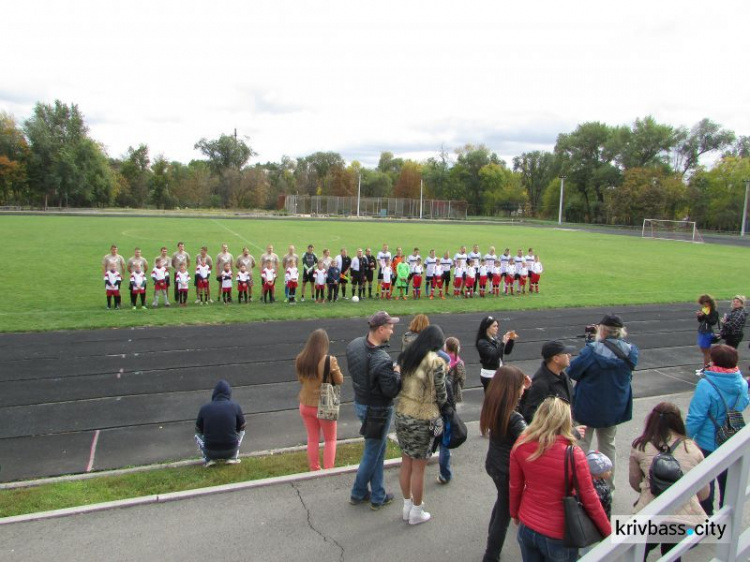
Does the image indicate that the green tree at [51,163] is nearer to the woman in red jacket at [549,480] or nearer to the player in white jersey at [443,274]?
the player in white jersey at [443,274]

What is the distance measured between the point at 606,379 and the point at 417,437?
7.79 ft

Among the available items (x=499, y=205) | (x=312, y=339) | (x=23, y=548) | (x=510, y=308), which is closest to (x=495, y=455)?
(x=312, y=339)

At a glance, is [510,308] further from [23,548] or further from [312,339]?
[23,548]

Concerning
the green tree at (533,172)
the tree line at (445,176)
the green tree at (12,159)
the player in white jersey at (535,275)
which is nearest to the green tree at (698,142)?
the tree line at (445,176)

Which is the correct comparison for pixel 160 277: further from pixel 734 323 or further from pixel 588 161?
pixel 588 161

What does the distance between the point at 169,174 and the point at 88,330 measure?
91.0 meters

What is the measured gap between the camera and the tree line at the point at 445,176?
70938mm

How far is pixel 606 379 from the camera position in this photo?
595 cm

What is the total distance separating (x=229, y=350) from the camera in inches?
479

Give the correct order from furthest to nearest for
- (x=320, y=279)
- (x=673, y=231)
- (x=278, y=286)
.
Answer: (x=673, y=231) < (x=278, y=286) < (x=320, y=279)

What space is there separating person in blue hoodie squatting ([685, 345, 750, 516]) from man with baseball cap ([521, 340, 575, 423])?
3.86ft

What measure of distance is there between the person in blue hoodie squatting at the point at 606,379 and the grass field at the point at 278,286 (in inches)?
422

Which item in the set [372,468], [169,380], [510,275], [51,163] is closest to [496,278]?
[510,275]

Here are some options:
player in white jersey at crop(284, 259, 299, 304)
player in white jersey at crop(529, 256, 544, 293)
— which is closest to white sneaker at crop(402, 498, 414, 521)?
player in white jersey at crop(284, 259, 299, 304)
